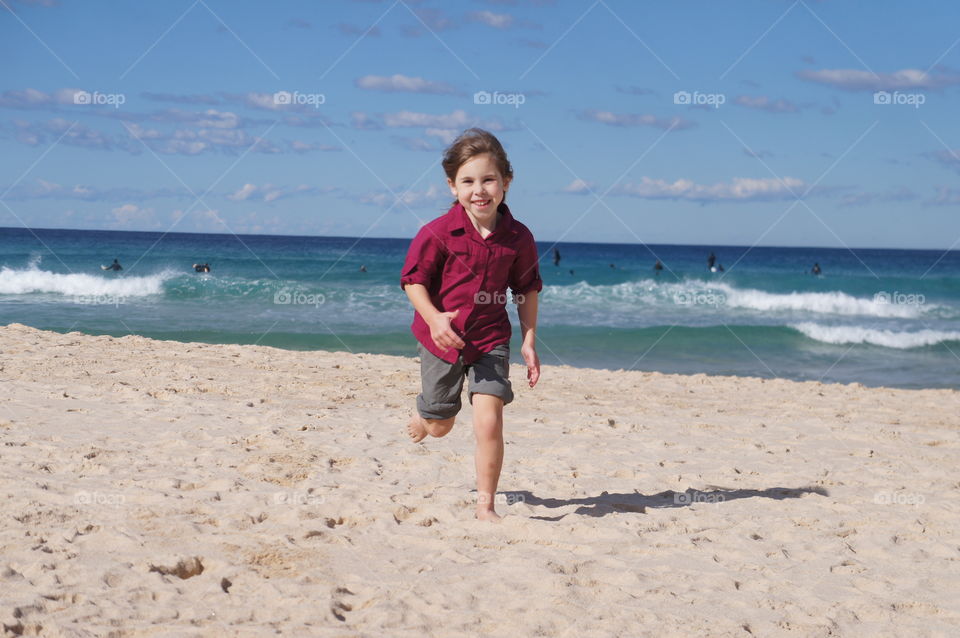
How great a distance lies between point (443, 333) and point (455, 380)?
0.41 metres

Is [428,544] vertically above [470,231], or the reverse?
[470,231]

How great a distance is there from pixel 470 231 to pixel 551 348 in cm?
1051

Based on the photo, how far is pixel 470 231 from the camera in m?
4.05

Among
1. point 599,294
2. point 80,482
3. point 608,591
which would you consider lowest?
point 608,591

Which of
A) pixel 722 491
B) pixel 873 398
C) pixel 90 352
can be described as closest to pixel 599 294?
pixel 873 398

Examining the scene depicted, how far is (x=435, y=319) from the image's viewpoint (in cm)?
388

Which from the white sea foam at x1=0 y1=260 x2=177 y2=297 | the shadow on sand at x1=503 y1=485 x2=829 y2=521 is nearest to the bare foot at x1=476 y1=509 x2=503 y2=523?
the shadow on sand at x1=503 y1=485 x2=829 y2=521

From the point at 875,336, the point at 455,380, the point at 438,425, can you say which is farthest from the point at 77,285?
the point at 455,380

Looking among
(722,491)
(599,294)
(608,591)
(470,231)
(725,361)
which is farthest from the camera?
(599,294)

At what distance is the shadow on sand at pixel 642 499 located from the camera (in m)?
4.51

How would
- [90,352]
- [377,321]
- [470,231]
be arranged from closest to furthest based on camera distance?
[470,231]
[90,352]
[377,321]

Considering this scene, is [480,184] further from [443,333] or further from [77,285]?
[77,285]

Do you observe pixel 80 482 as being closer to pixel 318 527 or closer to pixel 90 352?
pixel 318 527

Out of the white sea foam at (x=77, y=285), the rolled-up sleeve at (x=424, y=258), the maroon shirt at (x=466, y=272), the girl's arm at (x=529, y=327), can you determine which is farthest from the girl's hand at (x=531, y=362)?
the white sea foam at (x=77, y=285)
